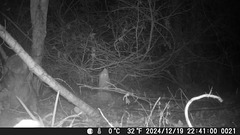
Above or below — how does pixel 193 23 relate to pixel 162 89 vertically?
above

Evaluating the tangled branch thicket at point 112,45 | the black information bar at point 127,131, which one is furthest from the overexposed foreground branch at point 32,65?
the tangled branch thicket at point 112,45

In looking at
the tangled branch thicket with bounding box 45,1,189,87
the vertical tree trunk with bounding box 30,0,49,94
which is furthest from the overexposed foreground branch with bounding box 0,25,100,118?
the tangled branch thicket with bounding box 45,1,189,87

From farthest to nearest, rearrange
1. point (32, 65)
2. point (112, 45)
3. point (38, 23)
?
point (112, 45)
point (38, 23)
point (32, 65)

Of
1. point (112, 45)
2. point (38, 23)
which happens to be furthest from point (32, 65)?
point (112, 45)

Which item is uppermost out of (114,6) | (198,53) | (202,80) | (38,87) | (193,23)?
(114,6)

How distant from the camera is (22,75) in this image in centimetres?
482

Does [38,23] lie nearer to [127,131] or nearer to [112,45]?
[112,45]

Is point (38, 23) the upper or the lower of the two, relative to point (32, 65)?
upper

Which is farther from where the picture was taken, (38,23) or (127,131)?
(38,23)

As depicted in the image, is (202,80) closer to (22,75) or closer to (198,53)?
(198,53)

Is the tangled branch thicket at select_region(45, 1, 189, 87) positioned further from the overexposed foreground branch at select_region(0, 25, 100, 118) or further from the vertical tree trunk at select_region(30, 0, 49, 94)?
the overexposed foreground branch at select_region(0, 25, 100, 118)

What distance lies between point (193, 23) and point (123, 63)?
182 cm

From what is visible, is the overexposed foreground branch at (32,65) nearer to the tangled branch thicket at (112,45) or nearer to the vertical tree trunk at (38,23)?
the vertical tree trunk at (38,23)

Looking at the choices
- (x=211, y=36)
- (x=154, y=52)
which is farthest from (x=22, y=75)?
(x=211, y=36)
